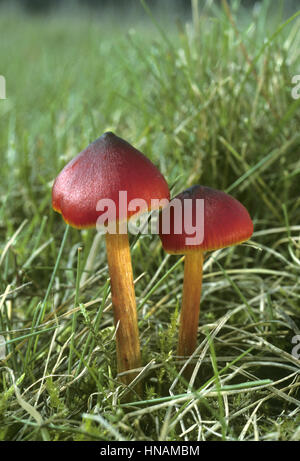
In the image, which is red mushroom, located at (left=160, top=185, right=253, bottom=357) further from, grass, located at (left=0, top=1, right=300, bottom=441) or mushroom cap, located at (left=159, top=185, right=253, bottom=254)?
grass, located at (left=0, top=1, right=300, bottom=441)

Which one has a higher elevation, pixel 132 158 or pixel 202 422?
pixel 132 158

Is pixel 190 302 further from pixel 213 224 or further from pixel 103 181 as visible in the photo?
pixel 103 181

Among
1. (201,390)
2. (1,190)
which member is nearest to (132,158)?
(201,390)

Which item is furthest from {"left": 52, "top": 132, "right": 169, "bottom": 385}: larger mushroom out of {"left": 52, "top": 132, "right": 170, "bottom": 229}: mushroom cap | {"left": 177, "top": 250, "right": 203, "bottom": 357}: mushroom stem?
{"left": 177, "top": 250, "right": 203, "bottom": 357}: mushroom stem

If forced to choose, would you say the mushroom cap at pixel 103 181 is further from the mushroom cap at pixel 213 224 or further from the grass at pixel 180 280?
the grass at pixel 180 280

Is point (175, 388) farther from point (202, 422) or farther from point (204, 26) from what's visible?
point (204, 26)

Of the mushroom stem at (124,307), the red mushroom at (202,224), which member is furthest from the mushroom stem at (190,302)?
the mushroom stem at (124,307)
